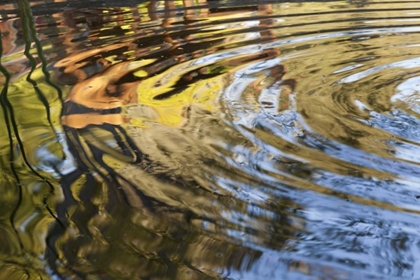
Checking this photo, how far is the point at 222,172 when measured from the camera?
6.59 feet

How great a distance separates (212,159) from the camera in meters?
2.11

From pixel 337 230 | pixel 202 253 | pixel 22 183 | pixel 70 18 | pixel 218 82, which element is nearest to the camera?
pixel 202 253

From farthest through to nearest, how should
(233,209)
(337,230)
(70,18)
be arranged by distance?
1. (70,18)
2. (233,209)
3. (337,230)

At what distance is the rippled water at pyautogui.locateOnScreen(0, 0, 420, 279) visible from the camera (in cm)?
155

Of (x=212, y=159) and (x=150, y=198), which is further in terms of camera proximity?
(x=212, y=159)

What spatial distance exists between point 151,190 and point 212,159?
306 mm

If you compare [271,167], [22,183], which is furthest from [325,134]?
[22,183]

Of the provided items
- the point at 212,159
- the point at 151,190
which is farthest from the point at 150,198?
the point at 212,159

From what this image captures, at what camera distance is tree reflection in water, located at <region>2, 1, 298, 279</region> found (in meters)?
1.53

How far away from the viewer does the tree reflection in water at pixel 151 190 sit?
1529mm

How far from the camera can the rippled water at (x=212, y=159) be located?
1.55 meters

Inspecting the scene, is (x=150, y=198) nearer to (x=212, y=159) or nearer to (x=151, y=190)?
(x=151, y=190)

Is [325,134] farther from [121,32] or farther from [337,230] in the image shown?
[121,32]

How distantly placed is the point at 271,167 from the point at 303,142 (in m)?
Answer: 0.27
